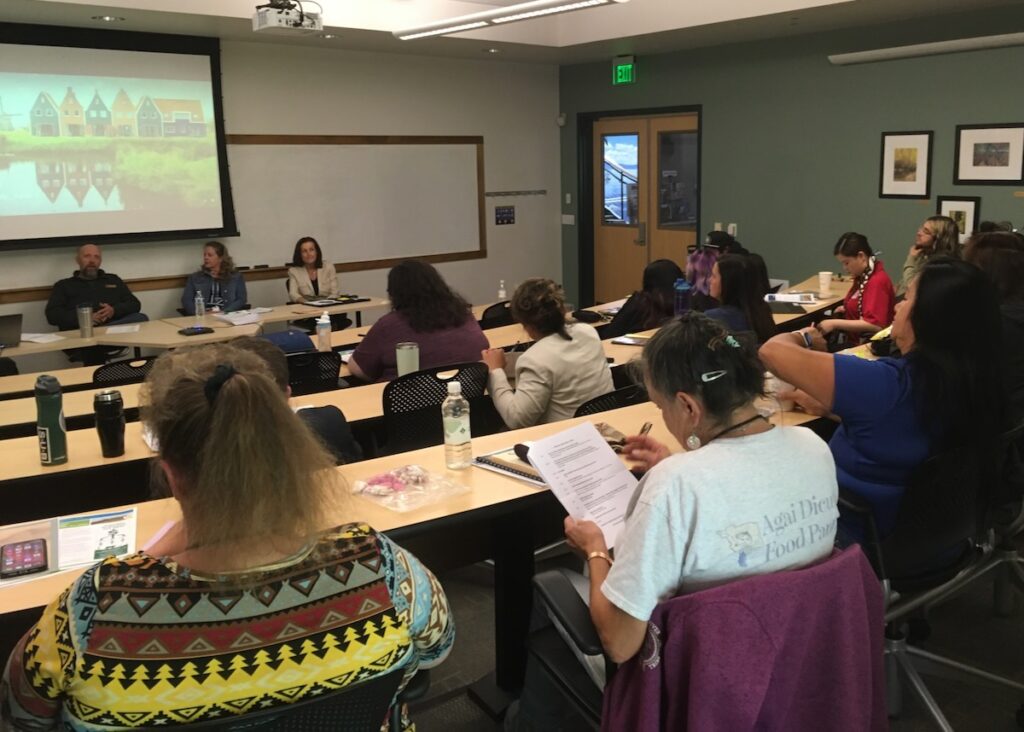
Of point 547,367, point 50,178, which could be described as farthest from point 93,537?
point 50,178

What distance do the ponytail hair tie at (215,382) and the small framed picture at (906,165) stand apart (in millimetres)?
6414

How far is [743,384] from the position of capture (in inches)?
63.4

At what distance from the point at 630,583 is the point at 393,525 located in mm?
690

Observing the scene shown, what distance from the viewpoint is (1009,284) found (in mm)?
3004

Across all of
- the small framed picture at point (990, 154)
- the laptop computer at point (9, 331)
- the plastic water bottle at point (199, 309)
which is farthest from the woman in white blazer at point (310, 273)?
the small framed picture at point (990, 154)

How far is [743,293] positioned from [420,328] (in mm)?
1369

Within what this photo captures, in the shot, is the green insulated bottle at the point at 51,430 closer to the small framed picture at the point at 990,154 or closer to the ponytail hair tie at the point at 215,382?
the ponytail hair tie at the point at 215,382

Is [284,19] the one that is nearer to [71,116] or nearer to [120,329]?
[71,116]

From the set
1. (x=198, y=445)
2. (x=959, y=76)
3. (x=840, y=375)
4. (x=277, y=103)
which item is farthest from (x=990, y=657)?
(x=277, y=103)

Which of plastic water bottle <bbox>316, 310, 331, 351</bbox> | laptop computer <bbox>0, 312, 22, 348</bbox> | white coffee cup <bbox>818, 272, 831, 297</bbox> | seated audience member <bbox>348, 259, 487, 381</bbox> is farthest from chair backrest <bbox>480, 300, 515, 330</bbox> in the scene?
laptop computer <bbox>0, 312, 22, 348</bbox>

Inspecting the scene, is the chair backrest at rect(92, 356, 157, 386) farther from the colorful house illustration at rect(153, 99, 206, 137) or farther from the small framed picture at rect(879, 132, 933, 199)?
the small framed picture at rect(879, 132, 933, 199)

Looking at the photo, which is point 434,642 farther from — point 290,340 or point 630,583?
point 290,340

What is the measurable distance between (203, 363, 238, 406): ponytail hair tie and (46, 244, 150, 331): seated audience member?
217 inches

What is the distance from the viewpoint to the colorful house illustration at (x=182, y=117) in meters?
6.76
